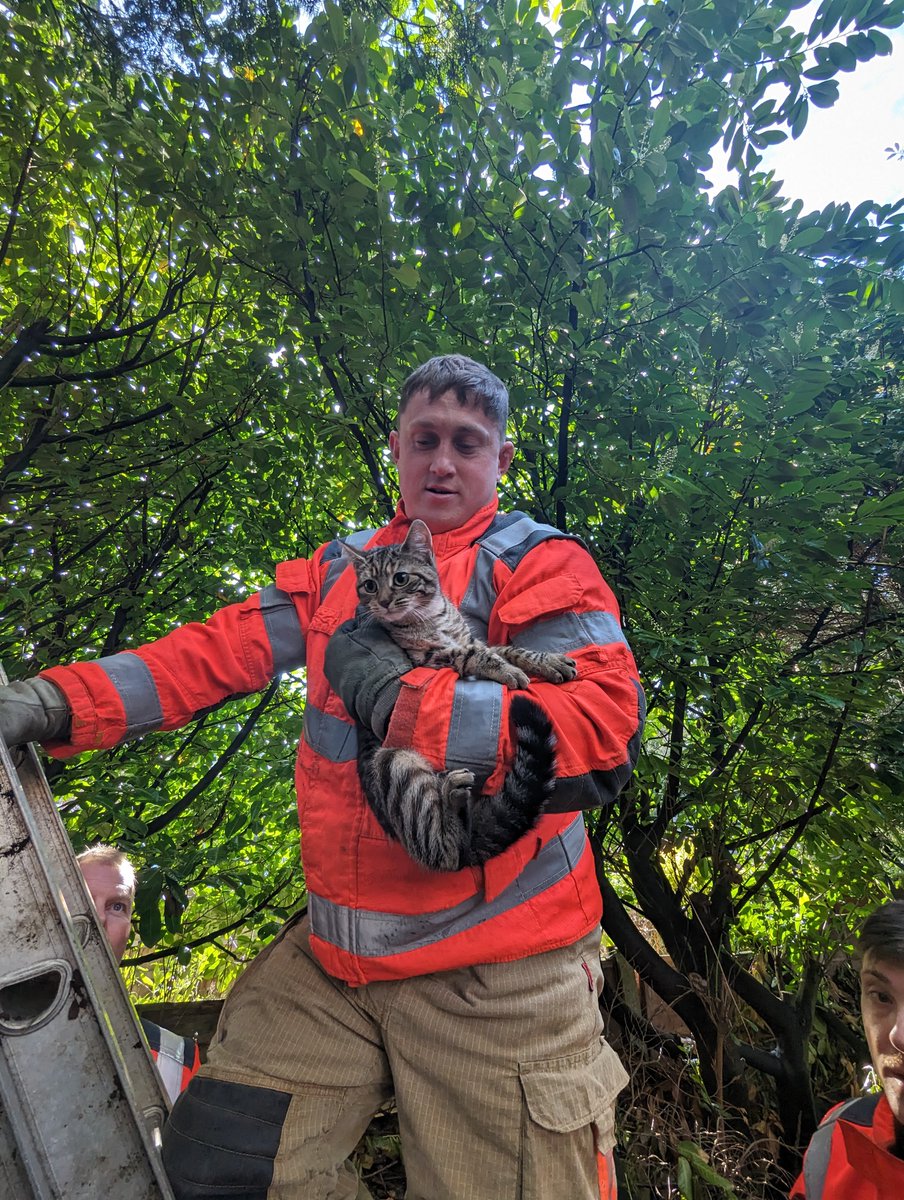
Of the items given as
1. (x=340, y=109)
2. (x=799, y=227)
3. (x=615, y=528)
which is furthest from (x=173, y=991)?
(x=799, y=227)

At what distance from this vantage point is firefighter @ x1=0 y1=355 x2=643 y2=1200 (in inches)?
56.4

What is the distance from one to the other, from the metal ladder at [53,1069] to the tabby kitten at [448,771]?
76cm

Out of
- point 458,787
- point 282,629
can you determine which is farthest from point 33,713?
point 458,787

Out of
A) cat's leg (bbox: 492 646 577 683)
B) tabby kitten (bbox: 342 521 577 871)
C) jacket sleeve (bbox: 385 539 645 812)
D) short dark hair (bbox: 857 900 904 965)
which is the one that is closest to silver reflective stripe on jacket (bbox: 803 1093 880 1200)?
short dark hair (bbox: 857 900 904 965)

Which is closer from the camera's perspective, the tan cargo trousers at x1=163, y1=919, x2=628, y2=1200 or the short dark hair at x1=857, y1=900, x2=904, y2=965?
the tan cargo trousers at x1=163, y1=919, x2=628, y2=1200

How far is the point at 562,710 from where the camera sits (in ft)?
4.62

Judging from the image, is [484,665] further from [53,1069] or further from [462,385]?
[53,1069]

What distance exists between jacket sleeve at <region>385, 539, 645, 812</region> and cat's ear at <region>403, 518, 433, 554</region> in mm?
573

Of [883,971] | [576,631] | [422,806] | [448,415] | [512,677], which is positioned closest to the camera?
[422,806]

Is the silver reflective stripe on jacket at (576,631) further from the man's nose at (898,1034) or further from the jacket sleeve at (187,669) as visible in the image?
the man's nose at (898,1034)

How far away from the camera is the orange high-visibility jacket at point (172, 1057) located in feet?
8.47

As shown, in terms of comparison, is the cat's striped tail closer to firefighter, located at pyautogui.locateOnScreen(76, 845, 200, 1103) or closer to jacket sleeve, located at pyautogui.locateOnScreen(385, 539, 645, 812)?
jacket sleeve, located at pyautogui.locateOnScreen(385, 539, 645, 812)

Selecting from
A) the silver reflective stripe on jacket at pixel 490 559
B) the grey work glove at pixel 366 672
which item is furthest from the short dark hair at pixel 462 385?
the grey work glove at pixel 366 672

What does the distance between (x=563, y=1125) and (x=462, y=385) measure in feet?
7.83
